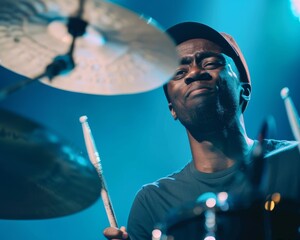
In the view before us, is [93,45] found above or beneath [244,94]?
above

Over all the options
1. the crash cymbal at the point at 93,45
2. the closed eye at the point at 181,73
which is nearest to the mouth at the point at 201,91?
the closed eye at the point at 181,73

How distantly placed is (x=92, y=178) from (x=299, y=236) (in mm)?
569

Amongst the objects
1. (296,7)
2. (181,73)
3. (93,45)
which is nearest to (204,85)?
(181,73)

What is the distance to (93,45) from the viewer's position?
1.22m

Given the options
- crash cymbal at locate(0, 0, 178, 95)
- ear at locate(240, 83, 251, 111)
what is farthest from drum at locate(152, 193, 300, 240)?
ear at locate(240, 83, 251, 111)

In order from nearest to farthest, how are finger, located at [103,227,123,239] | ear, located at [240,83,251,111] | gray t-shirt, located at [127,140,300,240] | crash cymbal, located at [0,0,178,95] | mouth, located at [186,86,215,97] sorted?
crash cymbal, located at [0,0,178,95] → finger, located at [103,227,123,239] → gray t-shirt, located at [127,140,300,240] → mouth, located at [186,86,215,97] → ear, located at [240,83,251,111]

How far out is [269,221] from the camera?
91cm

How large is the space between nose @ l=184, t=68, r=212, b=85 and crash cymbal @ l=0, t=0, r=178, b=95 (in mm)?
604

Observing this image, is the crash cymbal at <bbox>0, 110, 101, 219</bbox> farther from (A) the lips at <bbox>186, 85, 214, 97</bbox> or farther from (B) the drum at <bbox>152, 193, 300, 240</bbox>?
(A) the lips at <bbox>186, 85, 214, 97</bbox>

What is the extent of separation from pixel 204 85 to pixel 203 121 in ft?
0.61

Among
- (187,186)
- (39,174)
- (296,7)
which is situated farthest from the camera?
(296,7)

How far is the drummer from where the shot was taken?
5.82ft

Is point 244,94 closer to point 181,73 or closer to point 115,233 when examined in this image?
point 181,73

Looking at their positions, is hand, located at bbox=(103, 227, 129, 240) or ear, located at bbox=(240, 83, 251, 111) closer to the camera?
hand, located at bbox=(103, 227, 129, 240)
